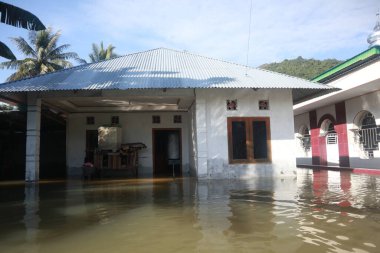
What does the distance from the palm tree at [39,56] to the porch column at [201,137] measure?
1808 cm

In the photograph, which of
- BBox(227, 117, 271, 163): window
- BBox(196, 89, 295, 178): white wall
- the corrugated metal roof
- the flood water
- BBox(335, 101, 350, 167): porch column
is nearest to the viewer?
the flood water

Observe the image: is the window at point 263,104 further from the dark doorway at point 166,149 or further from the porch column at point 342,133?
the porch column at point 342,133

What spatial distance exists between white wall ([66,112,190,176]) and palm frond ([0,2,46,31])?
5712 millimetres

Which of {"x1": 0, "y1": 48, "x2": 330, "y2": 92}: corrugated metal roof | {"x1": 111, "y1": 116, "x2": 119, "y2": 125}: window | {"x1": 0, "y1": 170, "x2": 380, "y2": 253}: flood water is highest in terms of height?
{"x1": 0, "y1": 48, "x2": 330, "y2": 92}: corrugated metal roof

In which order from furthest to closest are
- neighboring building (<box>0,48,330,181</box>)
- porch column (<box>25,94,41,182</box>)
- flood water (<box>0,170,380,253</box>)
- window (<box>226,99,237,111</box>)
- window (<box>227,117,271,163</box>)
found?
1. window (<box>226,99,237,111</box>)
2. window (<box>227,117,271,163</box>)
3. porch column (<box>25,94,41,182</box>)
4. neighboring building (<box>0,48,330,181</box>)
5. flood water (<box>0,170,380,253</box>)

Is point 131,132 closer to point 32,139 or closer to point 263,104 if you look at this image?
point 32,139

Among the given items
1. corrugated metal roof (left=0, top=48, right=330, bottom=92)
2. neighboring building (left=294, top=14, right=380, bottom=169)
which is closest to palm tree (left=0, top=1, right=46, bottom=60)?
corrugated metal roof (left=0, top=48, right=330, bottom=92)

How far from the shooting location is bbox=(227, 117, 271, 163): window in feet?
39.7

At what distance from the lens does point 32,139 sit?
38.5ft

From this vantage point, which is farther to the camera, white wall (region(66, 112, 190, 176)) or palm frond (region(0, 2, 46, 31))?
white wall (region(66, 112, 190, 176))

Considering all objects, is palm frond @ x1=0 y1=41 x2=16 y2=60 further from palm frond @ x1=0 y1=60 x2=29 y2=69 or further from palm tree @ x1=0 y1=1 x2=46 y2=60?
palm frond @ x1=0 y1=60 x2=29 y2=69

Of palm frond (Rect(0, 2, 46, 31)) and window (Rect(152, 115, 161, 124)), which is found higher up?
palm frond (Rect(0, 2, 46, 31))

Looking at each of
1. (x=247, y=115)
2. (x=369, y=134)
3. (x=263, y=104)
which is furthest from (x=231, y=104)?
(x=369, y=134)

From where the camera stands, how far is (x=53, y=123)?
16844mm
